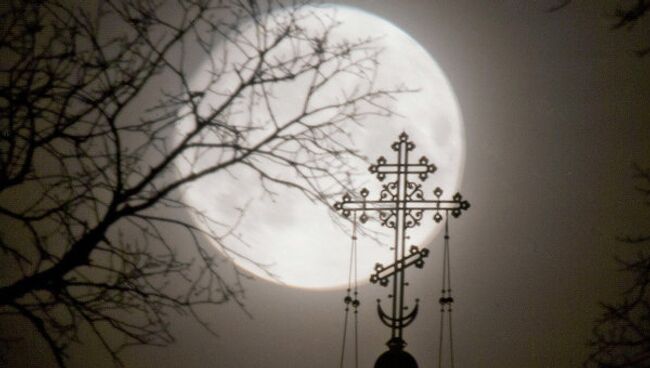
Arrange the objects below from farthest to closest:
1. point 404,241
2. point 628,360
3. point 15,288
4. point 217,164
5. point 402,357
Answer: point 404,241 → point 402,357 → point 628,360 → point 217,164 → point 15,288

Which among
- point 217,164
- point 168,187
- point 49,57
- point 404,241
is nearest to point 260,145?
point 217,164

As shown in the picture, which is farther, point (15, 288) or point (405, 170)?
point (405, 170)

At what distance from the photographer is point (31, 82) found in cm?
498

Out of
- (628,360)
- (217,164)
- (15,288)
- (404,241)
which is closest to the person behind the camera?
(15,288)

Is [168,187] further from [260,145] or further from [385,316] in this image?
[385,316]

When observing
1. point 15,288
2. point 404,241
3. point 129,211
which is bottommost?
point 15,288

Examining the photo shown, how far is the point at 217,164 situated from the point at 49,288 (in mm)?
1382

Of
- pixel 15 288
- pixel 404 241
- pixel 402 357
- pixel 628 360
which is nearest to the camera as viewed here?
pixel 15 288

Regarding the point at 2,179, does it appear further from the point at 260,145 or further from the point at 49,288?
the point at 260,145

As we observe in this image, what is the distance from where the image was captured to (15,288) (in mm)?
4383

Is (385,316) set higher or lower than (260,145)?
higher

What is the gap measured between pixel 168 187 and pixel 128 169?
72cm

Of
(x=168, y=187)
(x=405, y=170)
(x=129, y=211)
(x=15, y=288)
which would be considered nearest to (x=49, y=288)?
(x=15, y=288)

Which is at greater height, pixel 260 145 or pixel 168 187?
pixel 260 145
